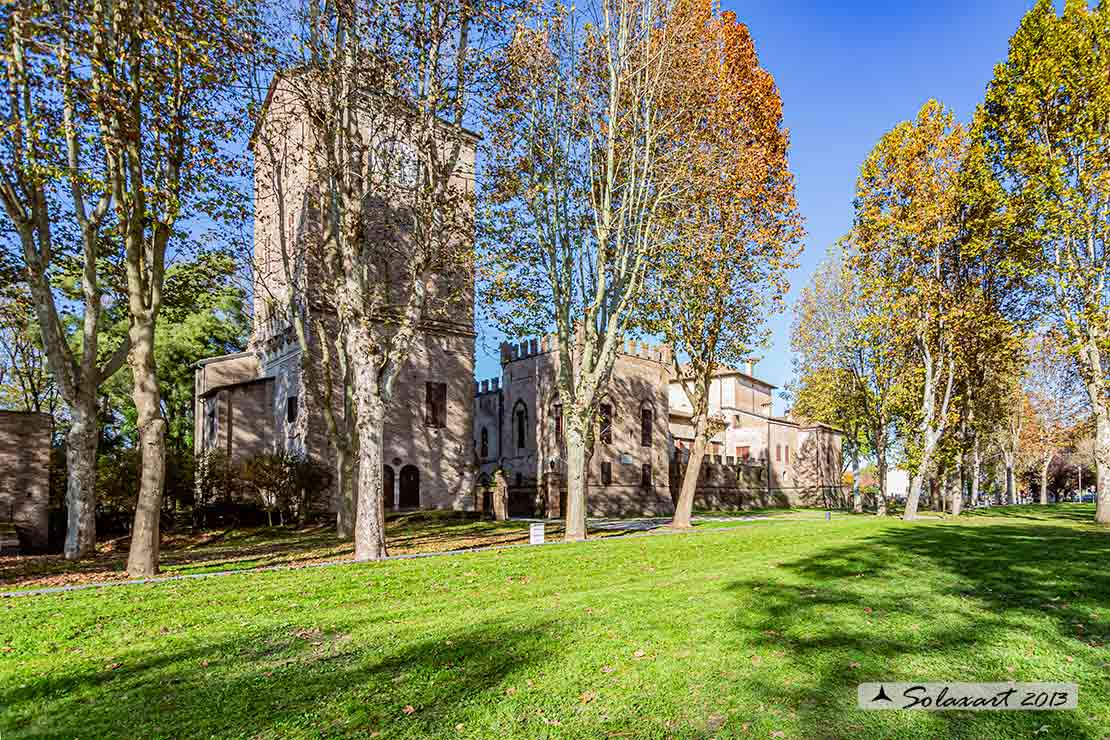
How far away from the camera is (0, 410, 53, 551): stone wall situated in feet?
53.9

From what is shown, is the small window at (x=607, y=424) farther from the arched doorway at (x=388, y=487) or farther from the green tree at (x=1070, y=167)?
the green tree at (x=1070, y=167)

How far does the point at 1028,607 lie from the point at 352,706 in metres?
7.30

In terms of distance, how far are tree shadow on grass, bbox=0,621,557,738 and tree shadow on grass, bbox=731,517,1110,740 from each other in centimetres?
232

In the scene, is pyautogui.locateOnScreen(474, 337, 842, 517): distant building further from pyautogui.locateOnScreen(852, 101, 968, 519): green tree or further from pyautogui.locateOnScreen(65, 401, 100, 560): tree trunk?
pyautogui.locateOnScreen(65, 401, 100, 560): tree trunk

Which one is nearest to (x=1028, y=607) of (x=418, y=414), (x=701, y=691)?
(x=701, y=691)

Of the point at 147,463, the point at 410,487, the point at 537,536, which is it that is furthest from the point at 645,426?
the point at 147,463

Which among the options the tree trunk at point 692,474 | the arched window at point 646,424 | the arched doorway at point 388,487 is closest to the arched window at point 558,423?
the arched window at point 646,424

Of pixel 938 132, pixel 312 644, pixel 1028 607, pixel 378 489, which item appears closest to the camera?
pixel 312 644

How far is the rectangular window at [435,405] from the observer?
30.8 metres

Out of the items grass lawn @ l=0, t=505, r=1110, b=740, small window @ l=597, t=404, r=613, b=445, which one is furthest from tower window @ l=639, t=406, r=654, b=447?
grass lawn @ l=0, t=505, r=1110, b=740

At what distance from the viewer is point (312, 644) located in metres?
6.40

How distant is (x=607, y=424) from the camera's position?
36688 mm

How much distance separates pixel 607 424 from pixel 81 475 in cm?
2639

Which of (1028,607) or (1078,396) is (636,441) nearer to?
(1078,396)
